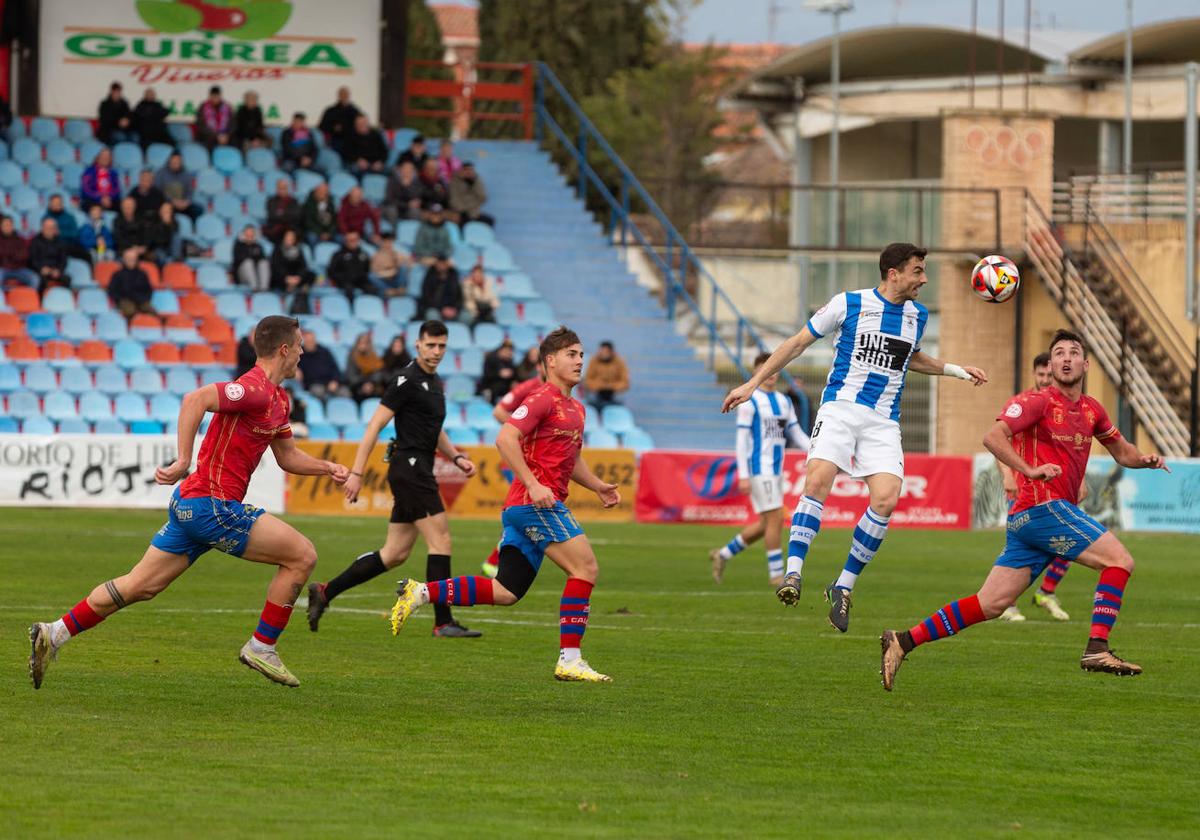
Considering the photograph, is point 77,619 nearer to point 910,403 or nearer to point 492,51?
point 910,403

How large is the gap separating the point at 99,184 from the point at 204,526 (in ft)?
73.5

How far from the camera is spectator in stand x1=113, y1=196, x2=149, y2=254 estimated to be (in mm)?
30250

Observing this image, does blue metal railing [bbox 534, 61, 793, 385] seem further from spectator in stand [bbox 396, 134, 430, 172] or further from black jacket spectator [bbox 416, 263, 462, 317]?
black jacket spectator [bbox 416, 263, 462, 317]

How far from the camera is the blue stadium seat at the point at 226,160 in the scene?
3269 centimetres

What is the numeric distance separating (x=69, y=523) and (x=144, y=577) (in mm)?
13947

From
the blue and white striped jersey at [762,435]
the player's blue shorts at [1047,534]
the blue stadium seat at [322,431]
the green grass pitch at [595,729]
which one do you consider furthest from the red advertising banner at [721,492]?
the player's blue shorts at [1047,534]

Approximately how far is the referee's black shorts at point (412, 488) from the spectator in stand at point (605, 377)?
651 inches

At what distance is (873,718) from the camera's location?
32.3ft

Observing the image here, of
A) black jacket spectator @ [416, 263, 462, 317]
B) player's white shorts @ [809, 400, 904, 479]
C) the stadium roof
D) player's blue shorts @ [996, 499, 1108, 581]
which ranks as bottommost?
player's blue shorts @ [996, 499, 1108, 581]

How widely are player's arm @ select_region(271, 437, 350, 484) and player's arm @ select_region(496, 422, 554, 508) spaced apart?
2.95 feet

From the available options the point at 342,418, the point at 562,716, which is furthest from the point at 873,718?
the point at 342,418

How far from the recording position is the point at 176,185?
31.6 m

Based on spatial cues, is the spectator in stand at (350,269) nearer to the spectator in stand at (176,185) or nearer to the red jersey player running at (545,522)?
the spectator in stand at (176,185)

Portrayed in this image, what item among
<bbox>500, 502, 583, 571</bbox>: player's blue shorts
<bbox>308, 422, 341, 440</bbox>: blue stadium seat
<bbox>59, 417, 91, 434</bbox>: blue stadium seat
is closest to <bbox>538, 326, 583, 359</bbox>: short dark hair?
<bbox>500, 502, 583, 571</bbox>: player's blue shorts
